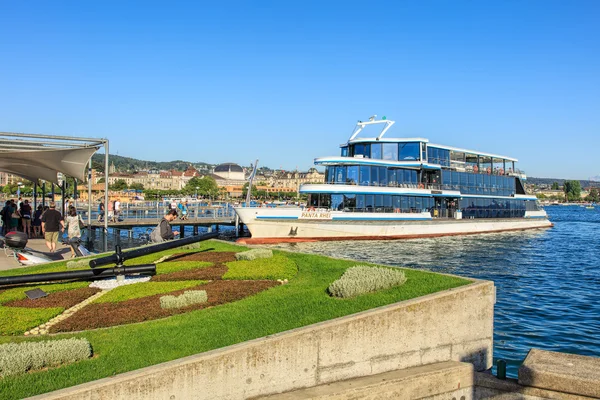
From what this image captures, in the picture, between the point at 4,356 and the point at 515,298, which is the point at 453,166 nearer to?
the point at 515,298

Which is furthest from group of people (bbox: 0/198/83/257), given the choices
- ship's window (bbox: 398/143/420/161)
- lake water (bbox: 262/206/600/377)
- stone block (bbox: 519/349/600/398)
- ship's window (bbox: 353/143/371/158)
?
ship's window (bbox: 398/143/420/161)

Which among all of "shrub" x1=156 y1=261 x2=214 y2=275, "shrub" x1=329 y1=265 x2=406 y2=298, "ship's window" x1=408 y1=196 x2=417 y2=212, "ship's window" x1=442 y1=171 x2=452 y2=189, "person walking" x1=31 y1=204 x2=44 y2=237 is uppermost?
"ship's window" x1=442 y1=171 x2=452 y2=189

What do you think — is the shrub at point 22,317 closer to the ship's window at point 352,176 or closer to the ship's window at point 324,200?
the ship's window at point 324,200

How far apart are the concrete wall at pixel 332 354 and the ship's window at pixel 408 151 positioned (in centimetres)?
3704

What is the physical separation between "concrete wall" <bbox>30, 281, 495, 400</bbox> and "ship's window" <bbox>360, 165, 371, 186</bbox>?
32.7m

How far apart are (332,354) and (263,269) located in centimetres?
647

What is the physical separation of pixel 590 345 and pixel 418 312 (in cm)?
828

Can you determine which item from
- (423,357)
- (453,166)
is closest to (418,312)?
(423,357)

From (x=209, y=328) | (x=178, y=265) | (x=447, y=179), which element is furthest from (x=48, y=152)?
(x=447, y=179)

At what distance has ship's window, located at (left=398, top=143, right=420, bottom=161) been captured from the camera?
4853 centimetres

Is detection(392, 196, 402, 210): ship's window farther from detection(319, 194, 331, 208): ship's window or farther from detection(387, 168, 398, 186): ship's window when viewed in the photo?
detection(319, 194, 331, 208): ship's window

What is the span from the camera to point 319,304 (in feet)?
38.3

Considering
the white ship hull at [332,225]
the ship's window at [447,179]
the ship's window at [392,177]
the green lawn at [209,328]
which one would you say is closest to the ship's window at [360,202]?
the white ship hull at [332,225]

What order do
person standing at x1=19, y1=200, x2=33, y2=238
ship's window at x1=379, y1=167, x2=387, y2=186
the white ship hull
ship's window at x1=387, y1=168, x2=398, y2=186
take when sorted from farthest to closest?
ship's window at x1=387, y1=168, x2=398, y2=186 → ship's window at x1=379, y1=167, x2=387, y2=186 → the white ship hull → person standing at x1=19, y1=200, x2=33, y2=238
